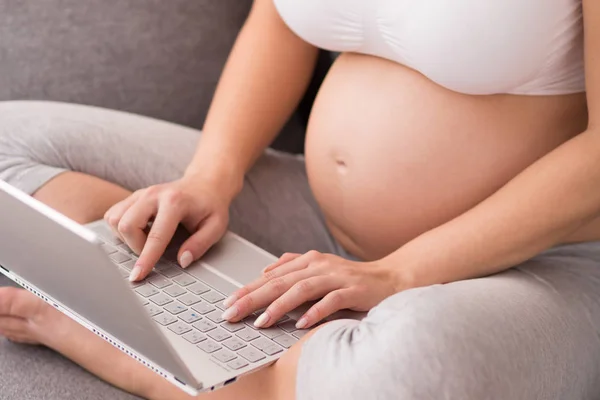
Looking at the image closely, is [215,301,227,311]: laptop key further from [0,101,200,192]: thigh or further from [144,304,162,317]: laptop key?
[0,101,200,192]: thigh

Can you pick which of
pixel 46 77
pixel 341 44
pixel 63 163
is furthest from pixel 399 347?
pixel 46 77

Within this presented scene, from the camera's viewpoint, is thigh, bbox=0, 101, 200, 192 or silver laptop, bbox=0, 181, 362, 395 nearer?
silver laptop, bbox=0, 181, 362, 395

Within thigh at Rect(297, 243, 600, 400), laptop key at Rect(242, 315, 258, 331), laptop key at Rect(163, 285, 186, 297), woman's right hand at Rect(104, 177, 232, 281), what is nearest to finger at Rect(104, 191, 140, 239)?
woman's right hand at Rect(104, 177, 232, 281)

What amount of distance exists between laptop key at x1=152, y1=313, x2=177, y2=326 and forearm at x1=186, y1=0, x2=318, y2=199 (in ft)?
1.11

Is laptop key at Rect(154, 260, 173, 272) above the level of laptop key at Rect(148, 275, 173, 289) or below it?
below

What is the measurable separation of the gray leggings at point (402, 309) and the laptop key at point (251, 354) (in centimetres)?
5

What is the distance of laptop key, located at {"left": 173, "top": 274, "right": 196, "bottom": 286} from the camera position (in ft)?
3.33

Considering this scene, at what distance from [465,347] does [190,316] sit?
0.28 metres

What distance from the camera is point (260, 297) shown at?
0.93 metres

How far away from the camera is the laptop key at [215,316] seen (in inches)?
36.7

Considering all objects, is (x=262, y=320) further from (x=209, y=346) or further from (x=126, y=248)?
(x=126, y=248)

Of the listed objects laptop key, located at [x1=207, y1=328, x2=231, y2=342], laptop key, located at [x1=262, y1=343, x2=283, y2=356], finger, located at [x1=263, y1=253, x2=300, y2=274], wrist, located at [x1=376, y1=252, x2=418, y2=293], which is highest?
wrist, located at [x1=376, y1=252, x2=418, y2=293]

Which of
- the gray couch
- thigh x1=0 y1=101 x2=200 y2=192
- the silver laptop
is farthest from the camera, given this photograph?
the gray couch

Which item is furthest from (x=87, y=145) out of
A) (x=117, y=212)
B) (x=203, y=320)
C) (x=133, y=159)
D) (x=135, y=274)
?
(x=203, y=320)
